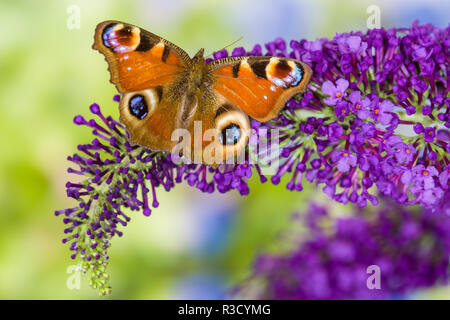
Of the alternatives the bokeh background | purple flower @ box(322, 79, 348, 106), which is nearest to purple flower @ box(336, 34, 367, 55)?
purple flower @ box(322, 79, 348, 106)

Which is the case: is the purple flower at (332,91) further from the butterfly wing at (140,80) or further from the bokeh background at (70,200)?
the bokeh background at (70,200)

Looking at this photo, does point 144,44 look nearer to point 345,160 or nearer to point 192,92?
point 192,92

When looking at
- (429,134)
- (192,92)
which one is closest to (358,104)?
(429,134)

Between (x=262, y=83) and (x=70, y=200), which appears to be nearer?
(x=262, y=83)

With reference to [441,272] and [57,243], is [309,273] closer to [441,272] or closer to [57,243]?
[441,272]

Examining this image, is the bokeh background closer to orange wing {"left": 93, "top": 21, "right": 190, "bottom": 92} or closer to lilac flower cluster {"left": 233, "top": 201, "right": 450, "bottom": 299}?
lilac flower cluster {"left": 233, "top": 201, "right": 450, "bottom": 299}

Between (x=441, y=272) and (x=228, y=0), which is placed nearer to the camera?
(x=441, y=272)

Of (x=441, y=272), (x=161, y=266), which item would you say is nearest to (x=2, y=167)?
(x=161, y=266)
